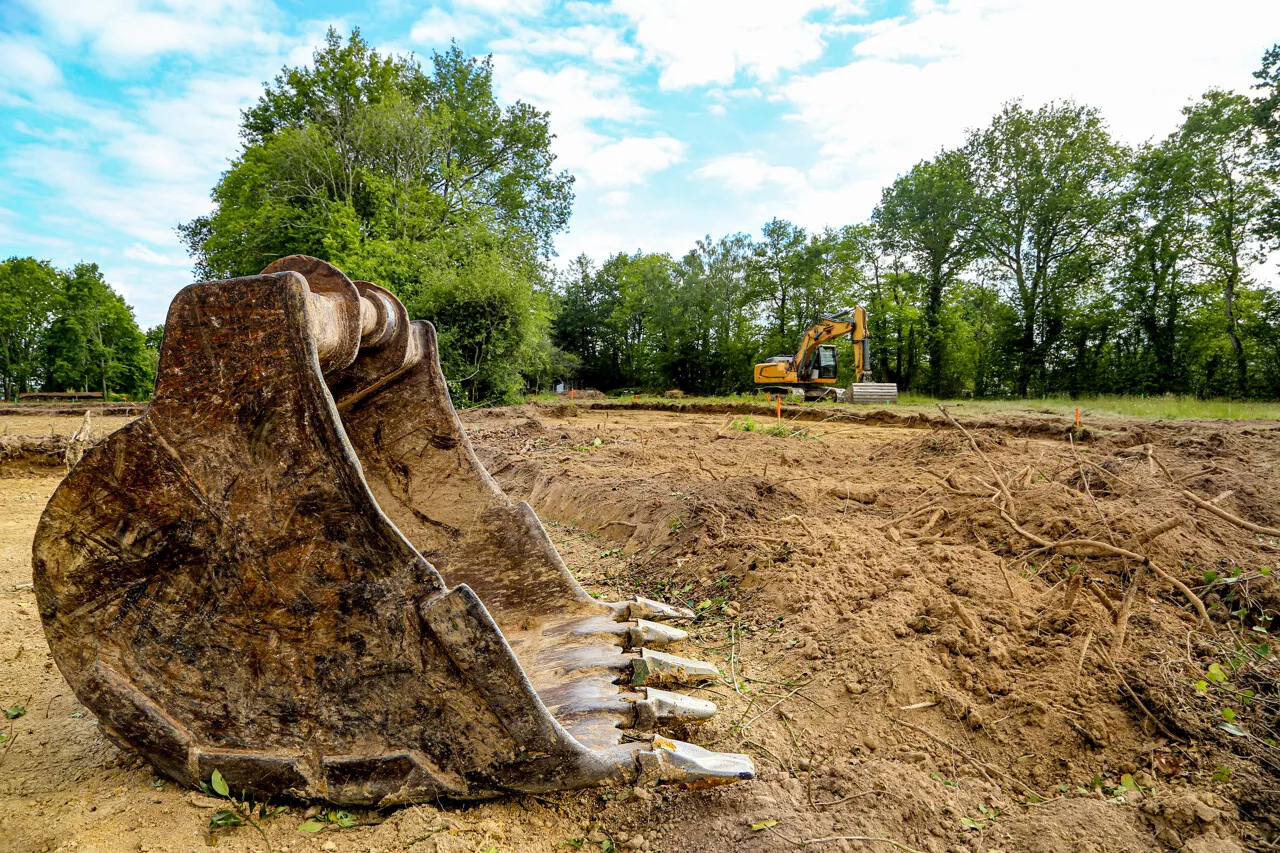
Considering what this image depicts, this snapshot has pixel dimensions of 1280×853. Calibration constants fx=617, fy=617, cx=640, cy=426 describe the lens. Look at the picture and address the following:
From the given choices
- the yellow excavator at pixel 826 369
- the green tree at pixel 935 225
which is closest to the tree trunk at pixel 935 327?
the green tree at pixel 935 225

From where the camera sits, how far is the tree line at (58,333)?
130 ft

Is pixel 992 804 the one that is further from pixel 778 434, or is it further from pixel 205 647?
pixel 778 434

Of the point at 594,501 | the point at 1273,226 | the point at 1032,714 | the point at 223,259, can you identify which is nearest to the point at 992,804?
the point at 1032,714

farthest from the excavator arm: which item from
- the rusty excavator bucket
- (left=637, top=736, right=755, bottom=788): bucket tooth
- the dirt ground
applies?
the rusty excavator bucket

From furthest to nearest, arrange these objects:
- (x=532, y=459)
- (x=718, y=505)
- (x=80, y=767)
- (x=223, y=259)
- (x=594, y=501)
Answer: (x=223, y=259), (x=532, y=459), (x=594, y=501), (x=718, y=505), (x=80, y=767)

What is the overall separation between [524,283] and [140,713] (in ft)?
57.1

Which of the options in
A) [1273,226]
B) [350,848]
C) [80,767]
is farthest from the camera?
[1273,226]

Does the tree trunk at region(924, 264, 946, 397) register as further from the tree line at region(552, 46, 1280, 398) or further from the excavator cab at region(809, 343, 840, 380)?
the excavator cab at region(809, 343, 840, 380)

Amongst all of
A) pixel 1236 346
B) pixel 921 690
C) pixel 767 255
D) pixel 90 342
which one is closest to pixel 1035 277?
pixel 1236 346

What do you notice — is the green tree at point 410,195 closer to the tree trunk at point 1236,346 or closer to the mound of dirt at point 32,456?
the mound of dirt at point 32,456

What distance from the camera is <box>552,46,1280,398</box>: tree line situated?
80.4 ft

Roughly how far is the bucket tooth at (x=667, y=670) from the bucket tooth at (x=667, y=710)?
0.16 metres

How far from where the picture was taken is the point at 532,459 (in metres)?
8.05

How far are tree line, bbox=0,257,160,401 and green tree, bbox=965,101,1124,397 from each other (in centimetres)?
5052
